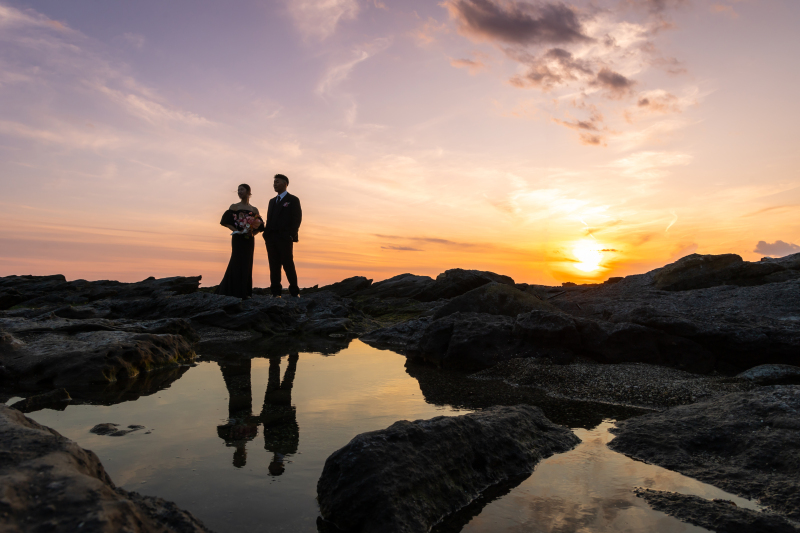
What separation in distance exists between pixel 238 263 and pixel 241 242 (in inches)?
→ 24.9

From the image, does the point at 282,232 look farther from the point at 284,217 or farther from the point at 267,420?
the point at 267,420

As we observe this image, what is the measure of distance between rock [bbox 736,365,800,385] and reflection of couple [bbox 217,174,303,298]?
1225 centimetres

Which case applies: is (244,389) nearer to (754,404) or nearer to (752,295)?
(754,404)

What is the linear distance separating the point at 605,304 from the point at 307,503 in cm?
1029

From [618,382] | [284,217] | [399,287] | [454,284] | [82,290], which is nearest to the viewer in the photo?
[618,382]

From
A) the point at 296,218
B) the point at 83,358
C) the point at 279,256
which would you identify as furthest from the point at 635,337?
the point at 279,256

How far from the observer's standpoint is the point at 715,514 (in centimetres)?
274

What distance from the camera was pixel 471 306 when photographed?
1124 cm

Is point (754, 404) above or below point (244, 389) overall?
above

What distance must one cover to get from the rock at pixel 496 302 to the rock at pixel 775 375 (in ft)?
15.0

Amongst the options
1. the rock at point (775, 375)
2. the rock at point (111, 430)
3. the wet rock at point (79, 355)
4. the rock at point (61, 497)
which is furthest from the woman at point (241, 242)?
the rock at point (61, 497)

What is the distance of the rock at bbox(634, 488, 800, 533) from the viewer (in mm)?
2602

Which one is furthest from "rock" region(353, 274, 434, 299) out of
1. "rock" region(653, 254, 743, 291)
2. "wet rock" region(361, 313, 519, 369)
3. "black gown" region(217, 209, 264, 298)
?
"wet rock" region(361, 313, 519, 369)

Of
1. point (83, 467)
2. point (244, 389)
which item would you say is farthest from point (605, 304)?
point (83, 467)
